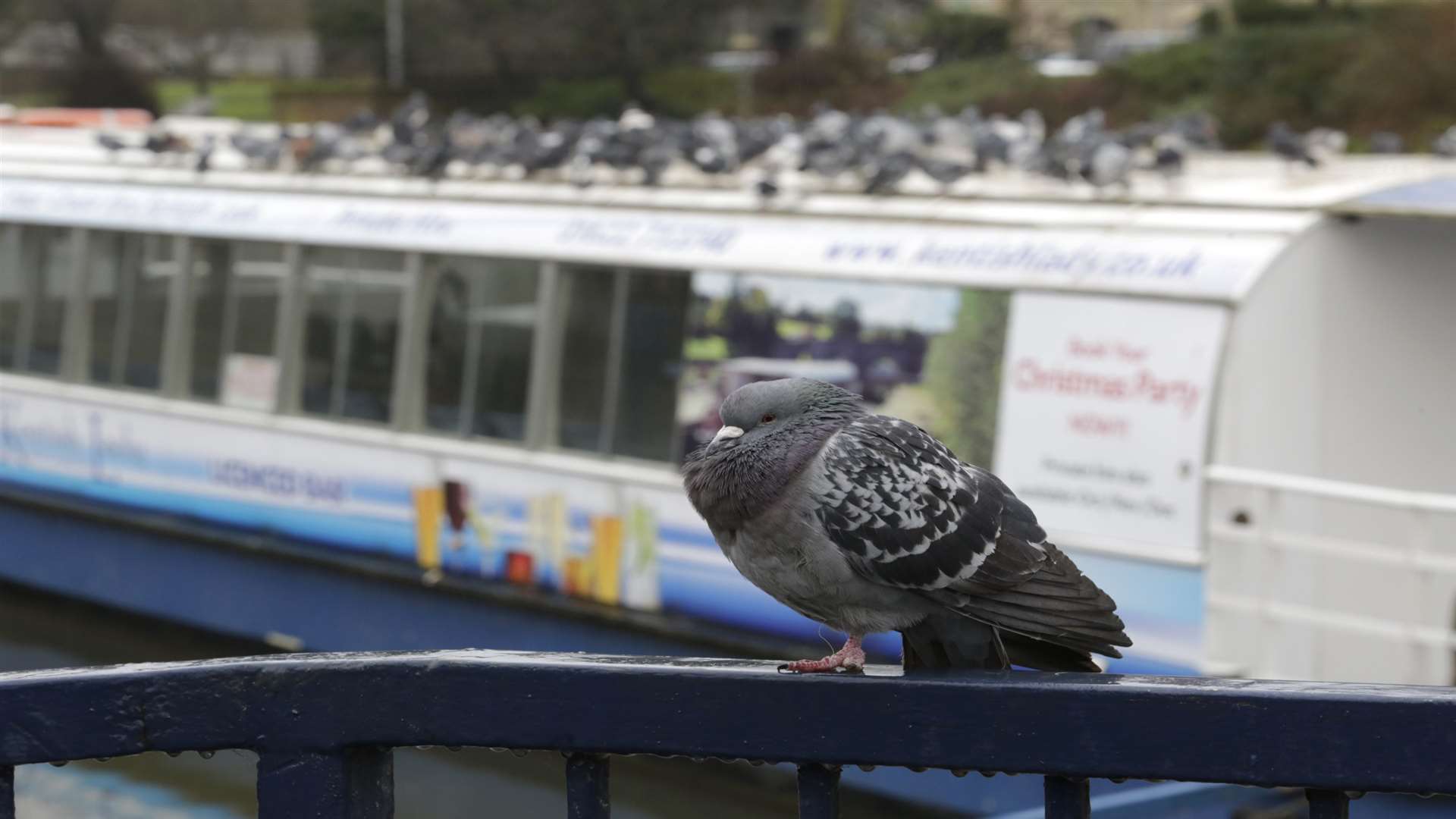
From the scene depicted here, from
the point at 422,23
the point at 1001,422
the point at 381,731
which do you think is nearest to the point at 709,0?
the point at 422,23

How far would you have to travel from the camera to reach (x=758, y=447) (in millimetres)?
2873

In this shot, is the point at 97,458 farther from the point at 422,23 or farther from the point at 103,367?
the point at 422,23

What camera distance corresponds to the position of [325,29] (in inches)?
1747

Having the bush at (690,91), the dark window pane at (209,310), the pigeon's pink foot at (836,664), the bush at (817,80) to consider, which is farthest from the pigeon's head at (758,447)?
the bush at (690,91)

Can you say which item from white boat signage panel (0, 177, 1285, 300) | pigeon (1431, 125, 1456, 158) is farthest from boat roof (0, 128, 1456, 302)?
pigeon (1431, 125, 1456, 158)

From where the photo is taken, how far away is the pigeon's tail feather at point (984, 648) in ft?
9.82

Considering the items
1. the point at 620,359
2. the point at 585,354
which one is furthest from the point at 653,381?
the point at 585,354

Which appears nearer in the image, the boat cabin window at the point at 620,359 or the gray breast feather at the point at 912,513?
the gray breast feather at the point at 912,513

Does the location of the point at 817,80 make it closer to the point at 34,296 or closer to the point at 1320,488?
the point at 34,296

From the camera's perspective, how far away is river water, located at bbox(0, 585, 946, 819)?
9367 millimetres

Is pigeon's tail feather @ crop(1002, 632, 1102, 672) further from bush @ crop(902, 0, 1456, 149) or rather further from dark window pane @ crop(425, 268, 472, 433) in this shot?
bush @ crop(902, 0, 1456, 149)

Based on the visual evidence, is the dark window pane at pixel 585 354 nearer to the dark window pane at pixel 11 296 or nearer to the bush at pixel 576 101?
the dark window pane at pixel 11 296

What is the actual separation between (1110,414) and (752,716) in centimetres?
584

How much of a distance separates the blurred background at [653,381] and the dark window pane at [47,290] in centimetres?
3
